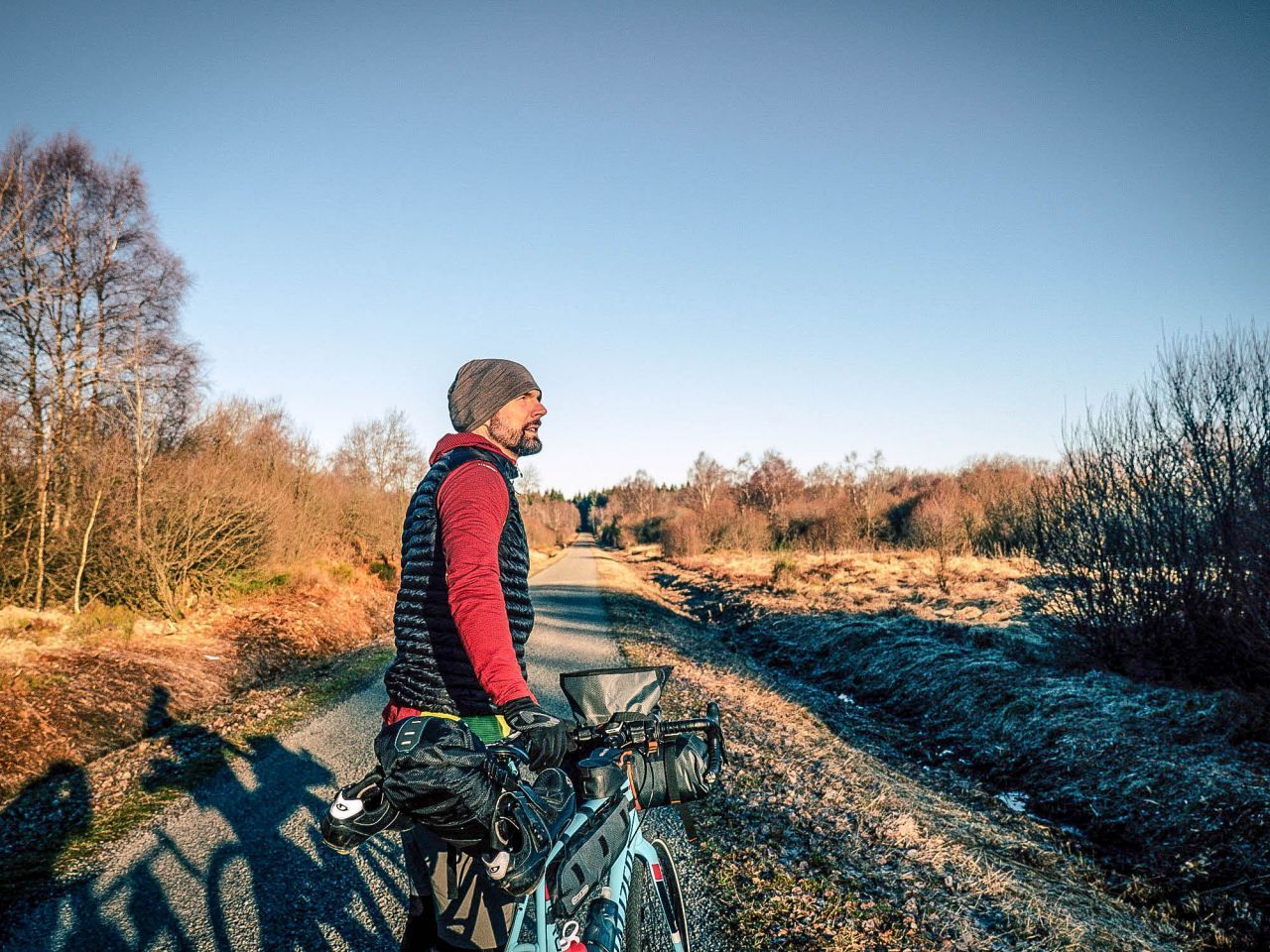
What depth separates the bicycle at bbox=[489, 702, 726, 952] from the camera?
1702 millimetres

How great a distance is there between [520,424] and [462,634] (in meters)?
0.69

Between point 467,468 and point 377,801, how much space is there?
32.7 inches

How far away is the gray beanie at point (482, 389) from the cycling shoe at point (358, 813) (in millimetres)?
1036

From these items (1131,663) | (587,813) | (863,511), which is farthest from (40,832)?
(863,511)

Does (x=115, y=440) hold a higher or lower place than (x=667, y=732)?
higher

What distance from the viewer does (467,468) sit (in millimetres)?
1878

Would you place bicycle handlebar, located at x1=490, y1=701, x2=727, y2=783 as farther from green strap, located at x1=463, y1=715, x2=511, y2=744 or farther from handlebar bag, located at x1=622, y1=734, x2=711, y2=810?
green strap, located at x1=463, y1=715, x2=511, y2=744

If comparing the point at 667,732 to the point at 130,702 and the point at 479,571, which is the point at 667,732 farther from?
the point at 130,702

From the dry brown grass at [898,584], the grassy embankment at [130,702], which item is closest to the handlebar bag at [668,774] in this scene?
the grassy embankment at [130,702]

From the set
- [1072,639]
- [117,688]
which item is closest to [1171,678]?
[1072,639]

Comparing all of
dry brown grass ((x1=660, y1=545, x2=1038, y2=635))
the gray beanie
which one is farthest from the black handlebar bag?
dry brown grass ((x1=660, y1=545, x2=1038, y2=635))

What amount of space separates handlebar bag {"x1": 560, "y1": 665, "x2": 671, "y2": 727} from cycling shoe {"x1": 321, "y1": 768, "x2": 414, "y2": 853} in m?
0.90

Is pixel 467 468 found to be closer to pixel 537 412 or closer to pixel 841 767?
pixel 537 412

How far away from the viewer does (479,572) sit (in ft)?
5.79
